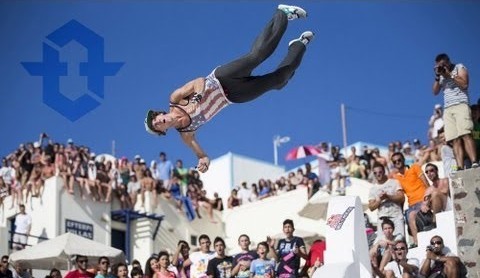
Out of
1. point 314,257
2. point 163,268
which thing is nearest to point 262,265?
point 314,257

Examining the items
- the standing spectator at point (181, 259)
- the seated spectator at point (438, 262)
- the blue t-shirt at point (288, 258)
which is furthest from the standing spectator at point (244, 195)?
the seated spectator at point (438, 262)

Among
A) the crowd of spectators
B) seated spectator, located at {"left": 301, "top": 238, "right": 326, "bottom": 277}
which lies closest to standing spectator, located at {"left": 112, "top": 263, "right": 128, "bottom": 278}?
the crowd of spectators

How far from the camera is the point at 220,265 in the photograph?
1279 cm

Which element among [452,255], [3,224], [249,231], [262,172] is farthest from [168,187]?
[452,255]

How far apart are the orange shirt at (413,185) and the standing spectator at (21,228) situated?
988cm

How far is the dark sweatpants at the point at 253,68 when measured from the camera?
365 inches

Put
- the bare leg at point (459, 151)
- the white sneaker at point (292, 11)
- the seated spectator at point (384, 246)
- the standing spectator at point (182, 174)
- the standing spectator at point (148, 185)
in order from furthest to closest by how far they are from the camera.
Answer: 1. the standing spectator at point (182, 174)
2. the standing spectator at point (148, 185)
3. the bare leg at point (459, 151)
4. the seated spectator at point (384, 246)
5. the white sneaker at point (292, 11)

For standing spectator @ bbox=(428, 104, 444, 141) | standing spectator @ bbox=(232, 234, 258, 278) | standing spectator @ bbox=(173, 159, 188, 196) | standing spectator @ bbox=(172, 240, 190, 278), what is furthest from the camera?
standing spectator @ bbox=(173, 159, 188, 196)

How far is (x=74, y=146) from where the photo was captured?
20922mm

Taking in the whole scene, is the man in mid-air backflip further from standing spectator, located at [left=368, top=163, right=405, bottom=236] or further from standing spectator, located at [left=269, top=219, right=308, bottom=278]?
standing spectator, located at [left=368, top=163, right=405, bottom=236]

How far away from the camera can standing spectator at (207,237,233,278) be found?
12703mm

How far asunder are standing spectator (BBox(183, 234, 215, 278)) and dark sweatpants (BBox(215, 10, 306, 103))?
443 centimetres

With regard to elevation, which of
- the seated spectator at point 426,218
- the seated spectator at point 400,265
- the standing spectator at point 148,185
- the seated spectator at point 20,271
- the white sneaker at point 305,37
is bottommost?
the seated spectator at point 400,265

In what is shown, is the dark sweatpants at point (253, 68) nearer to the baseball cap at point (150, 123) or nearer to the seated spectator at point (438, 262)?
the baseball cap at point (150, 123)
